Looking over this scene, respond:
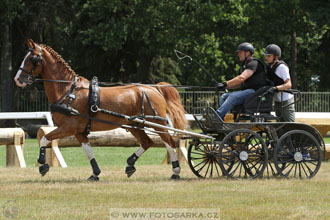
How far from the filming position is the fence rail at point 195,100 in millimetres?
28688

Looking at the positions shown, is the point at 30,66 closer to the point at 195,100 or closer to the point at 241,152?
the point at 241,152

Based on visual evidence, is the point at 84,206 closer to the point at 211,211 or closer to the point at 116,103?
the point at 211,211

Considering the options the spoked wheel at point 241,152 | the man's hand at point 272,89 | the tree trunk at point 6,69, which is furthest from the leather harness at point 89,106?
the tree trunk at point 6,69

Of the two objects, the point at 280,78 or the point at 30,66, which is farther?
the point at 280,78

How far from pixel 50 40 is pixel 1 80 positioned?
299 centimetres

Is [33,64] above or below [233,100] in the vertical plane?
above

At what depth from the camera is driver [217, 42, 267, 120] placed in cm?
1081

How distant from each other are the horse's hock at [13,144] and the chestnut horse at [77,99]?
10.3 feet

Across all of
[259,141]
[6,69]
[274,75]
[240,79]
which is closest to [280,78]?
[274,75]

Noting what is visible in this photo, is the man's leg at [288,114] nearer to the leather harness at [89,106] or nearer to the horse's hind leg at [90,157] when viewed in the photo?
the leather harness at [89,106]

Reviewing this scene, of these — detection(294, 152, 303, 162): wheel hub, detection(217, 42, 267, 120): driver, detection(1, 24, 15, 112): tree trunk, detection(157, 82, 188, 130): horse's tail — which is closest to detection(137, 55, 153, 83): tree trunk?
detection(1, 24, 15, 112): tree trunk

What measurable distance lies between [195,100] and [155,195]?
19.4m

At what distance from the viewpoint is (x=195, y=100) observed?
2831cm

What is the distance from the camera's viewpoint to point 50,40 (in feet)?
101
